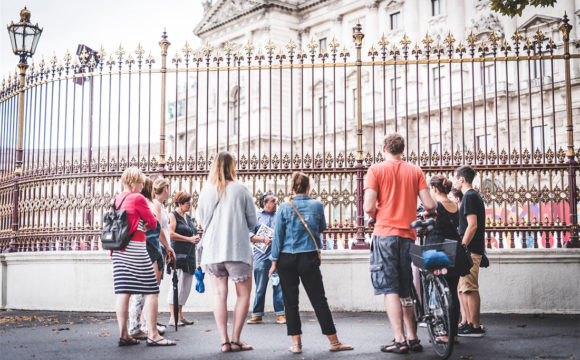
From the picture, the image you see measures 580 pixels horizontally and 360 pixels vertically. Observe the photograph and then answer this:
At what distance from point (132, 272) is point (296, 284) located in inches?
66.1

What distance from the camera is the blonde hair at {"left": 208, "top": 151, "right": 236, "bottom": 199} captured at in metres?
6.03

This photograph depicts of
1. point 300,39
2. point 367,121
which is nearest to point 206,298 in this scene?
point 367,121

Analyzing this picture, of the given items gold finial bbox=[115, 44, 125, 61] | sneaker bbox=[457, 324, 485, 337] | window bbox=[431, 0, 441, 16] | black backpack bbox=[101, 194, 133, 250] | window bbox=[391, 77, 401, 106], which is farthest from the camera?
window bbox=[431, 0, 441, 16]

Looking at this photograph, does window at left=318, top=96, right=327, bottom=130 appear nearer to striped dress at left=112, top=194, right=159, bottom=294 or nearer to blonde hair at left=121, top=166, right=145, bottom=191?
blonde hair at left=121, top=166, right=145, bottom=191

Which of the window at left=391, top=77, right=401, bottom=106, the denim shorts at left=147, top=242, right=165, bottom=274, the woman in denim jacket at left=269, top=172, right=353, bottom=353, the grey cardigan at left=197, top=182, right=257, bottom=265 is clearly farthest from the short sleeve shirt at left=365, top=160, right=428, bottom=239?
the window at left=391, top=77, right=401, bottom=106

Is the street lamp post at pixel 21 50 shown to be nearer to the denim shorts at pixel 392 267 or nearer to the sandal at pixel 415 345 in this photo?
the denim shorts at pixel 392 267

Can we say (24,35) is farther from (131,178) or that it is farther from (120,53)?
(131,178)

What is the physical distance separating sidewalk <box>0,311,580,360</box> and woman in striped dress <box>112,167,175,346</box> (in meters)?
0.35

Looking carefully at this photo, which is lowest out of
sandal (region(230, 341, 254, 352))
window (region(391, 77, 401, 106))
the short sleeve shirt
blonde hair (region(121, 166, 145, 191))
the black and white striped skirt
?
sandal (region(230, 341, 254, 352))

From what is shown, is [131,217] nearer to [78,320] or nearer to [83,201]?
[78,320]

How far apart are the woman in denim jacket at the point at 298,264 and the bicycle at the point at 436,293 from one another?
0.83 m

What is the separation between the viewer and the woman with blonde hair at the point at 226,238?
233 inches

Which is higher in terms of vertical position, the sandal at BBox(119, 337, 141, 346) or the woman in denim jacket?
the woman in denim jacket

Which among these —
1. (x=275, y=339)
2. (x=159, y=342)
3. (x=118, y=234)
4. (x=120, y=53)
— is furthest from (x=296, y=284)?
(x=120, y=53)
